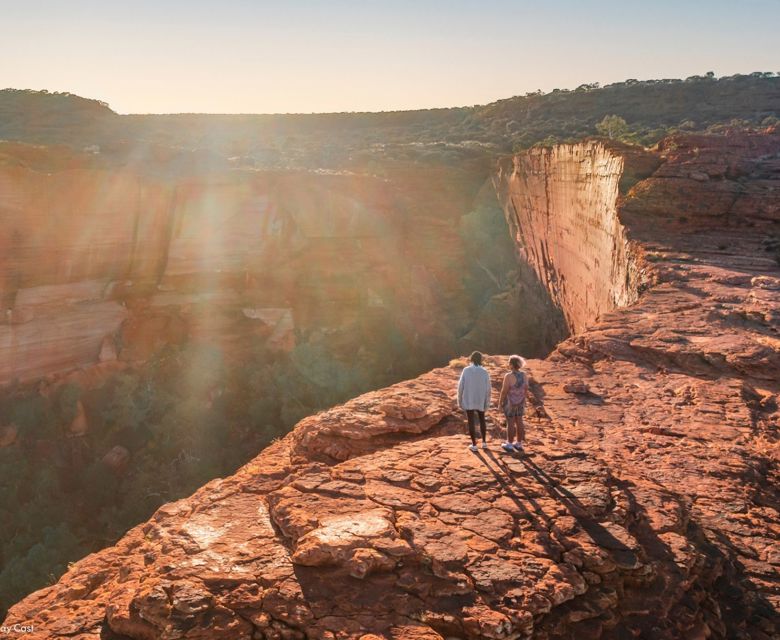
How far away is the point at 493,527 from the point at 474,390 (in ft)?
5.79

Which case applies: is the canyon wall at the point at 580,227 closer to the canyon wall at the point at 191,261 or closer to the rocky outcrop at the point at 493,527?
the canyon wall at the point at 191,261

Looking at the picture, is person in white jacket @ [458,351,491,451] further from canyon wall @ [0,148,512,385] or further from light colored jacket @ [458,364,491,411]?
canyon wall @ [0,148,512,385]

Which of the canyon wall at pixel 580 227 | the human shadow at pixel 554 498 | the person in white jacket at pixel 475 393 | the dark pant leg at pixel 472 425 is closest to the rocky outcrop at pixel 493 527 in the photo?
the human shadow at pixel 554 498

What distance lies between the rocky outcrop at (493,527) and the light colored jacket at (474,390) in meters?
0.42

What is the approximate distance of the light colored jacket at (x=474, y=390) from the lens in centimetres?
625

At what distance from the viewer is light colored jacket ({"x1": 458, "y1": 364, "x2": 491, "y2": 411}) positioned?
6.25 meters

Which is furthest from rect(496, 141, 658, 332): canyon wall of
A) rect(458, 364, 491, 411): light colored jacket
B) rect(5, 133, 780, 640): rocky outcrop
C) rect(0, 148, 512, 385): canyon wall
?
rect(458, 364, 491, 411): light colored jacket

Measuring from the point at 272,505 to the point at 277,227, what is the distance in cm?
1503

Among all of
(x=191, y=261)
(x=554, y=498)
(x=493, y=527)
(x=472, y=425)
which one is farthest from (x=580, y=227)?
(x=493, y=527)

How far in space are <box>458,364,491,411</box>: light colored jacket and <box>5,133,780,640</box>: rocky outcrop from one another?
42cm

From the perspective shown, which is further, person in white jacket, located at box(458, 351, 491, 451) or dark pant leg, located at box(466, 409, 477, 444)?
person in white jacket, located at box(458, 351, 491, 451)

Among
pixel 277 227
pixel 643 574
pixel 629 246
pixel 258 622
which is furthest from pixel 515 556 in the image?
pixel 277 227

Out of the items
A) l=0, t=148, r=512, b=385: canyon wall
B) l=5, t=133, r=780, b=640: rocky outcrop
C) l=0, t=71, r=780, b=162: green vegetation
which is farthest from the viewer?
l=0, t=71, r=780, b=162: green vegetation

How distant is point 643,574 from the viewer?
444 cm
